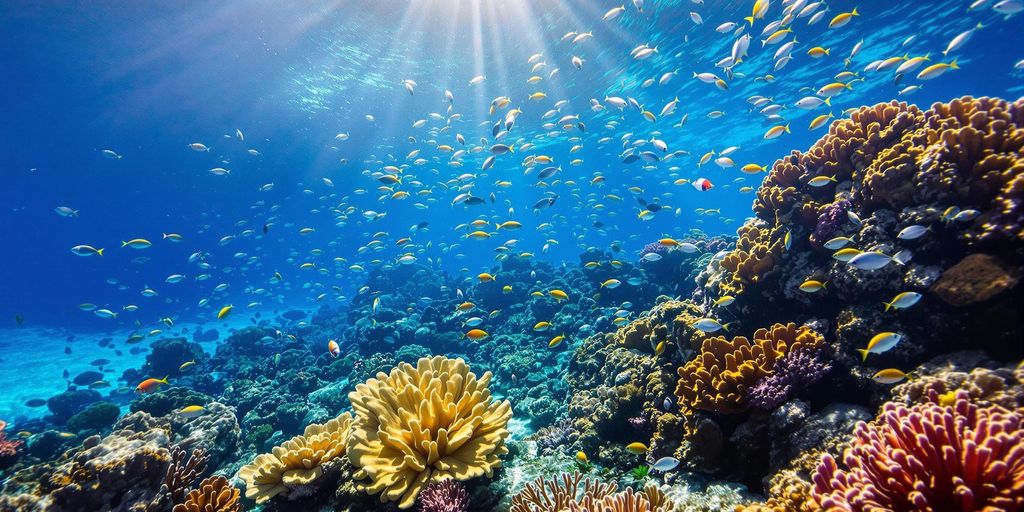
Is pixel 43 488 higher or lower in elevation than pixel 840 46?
lower

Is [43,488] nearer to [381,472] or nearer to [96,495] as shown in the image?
[96,495]

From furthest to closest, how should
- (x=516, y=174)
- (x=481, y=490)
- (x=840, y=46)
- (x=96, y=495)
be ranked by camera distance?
(x=516, y=174) → (x=840, y=46) → (x=96, y=495) → (x=481, y=490)

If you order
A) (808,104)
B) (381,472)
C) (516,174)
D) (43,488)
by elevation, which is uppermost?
(516,174)

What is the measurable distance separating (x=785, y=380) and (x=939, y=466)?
7.23 feet

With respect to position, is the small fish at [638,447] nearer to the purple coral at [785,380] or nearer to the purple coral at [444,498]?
the purple coral at [785,380]

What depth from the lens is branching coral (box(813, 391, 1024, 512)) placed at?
2.04m

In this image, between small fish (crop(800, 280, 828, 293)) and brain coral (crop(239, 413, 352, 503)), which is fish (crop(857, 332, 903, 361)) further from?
brain coral (crop(239, 413, 352, 503))

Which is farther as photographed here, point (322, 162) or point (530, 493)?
point (322, 162)

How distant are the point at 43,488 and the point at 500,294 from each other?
53.4ft

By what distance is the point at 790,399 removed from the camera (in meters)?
4.29

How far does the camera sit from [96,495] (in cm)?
425

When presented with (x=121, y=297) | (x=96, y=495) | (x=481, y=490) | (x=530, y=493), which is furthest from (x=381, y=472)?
(x=121, y=297)

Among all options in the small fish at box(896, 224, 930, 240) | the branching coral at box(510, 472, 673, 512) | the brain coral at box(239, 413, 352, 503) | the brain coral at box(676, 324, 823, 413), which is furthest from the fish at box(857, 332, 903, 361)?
the brain coral at box(239, 413, 352, 503)

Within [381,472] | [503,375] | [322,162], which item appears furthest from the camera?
[322,162]
